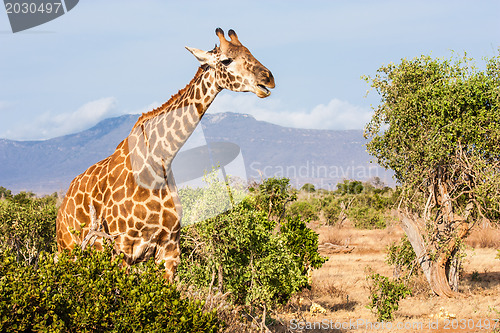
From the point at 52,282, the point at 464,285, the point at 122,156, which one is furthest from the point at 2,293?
the point at 464,285

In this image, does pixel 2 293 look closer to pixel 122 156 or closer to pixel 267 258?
pixel 122 156

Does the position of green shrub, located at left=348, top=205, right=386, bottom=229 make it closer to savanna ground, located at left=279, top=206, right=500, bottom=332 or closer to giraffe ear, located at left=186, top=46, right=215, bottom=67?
savanna ground, located at left=279, top=206, right=500, bottom=332

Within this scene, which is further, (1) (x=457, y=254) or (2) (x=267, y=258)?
(1) (x=457, y=254)

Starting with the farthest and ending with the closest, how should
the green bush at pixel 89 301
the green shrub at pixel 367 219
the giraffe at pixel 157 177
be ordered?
the green shrub at pixel 367 219 < the giraffe at pixel 157 177 < the green bush at pixel 89 301

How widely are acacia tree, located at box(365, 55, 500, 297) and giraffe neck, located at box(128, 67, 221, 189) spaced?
8.08 metres

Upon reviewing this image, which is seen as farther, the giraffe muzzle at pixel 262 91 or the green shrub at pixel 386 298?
the green shrub at pixel 386 298

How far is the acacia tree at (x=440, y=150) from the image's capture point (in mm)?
13359

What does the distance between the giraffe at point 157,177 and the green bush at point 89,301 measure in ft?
3.73

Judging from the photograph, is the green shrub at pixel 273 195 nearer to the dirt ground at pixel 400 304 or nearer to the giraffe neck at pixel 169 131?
the dirt ground at pixel 400 304

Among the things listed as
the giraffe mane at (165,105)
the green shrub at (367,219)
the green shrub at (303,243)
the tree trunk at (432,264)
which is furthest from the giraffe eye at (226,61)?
the green shrub at (367,219)

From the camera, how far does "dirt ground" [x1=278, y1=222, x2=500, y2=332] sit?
11711mm

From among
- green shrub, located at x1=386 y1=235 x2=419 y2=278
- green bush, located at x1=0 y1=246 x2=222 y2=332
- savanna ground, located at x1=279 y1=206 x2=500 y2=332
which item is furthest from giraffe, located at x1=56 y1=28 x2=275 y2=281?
green shrub, located at x1=386 y1=235 x2=419 y2=278

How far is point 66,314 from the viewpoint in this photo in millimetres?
5336

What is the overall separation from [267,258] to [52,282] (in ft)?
13.3
